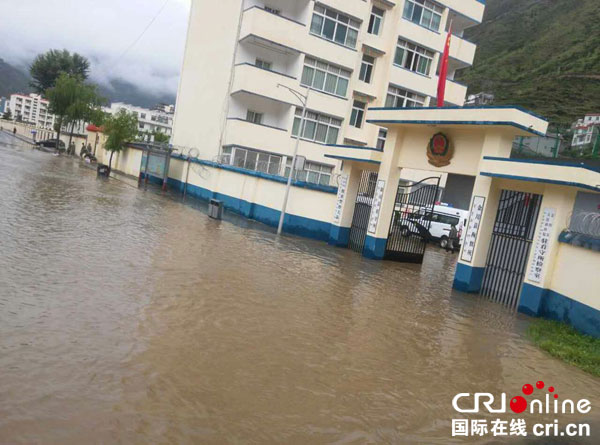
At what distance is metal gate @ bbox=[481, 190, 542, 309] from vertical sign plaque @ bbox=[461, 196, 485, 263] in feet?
1.89

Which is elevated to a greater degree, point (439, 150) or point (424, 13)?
point (424, 13)

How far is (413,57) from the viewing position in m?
33.3

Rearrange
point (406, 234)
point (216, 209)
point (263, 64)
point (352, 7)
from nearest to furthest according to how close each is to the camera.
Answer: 1. point (406, 234)
2. point (216, 209)
3. point (263, 64)
4. point (352, 7)

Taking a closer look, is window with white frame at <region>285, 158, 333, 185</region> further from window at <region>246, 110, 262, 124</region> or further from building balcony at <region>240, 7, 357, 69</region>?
building balcony at <region>240, 7, 357, 69</region>

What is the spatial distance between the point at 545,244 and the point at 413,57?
23861 mm

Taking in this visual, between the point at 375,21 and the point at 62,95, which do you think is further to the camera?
the point at 62,95

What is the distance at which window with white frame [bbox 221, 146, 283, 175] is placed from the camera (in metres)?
28.3

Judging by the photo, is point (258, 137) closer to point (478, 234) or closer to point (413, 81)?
point (413, 81)

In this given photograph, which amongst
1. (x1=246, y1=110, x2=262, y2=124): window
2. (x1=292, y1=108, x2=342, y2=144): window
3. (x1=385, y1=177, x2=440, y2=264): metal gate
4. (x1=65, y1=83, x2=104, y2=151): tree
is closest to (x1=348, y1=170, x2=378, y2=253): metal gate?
(x1=385, y1=177, x2=440, y2=264): metal gate

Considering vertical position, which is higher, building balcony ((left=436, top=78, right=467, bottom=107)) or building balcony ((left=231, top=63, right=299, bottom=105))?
building balcony ((left=436, top=78, right=467, bottom=107))

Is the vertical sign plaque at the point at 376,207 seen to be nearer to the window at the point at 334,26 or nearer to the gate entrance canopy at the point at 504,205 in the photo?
the gate entrance canopy at the point at 504,205

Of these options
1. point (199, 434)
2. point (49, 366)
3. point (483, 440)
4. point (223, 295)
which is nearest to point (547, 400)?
point (483, 440)

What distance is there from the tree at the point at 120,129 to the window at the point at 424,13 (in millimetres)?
23319

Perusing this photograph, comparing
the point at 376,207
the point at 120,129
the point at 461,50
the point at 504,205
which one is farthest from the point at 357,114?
the point at 120,129
